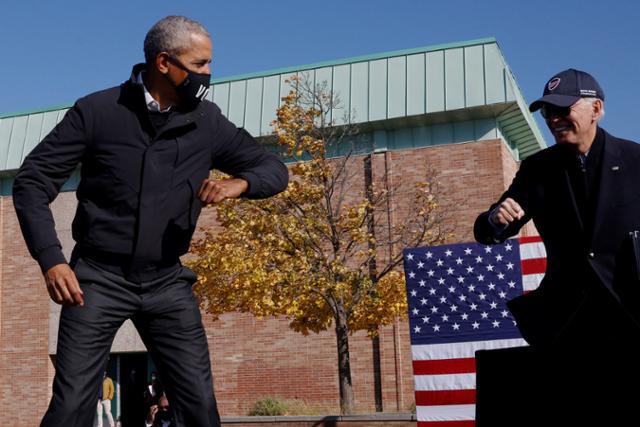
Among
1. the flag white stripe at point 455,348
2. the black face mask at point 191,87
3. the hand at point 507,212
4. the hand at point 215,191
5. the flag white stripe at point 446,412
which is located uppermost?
the black face mask at point 191,87

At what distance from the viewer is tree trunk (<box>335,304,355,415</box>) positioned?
1805cm

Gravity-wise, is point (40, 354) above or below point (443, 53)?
below

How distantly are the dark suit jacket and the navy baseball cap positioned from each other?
20 centimetres

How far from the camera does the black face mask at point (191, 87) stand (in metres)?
3.52

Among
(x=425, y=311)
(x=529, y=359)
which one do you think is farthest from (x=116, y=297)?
(x=425, y=311)

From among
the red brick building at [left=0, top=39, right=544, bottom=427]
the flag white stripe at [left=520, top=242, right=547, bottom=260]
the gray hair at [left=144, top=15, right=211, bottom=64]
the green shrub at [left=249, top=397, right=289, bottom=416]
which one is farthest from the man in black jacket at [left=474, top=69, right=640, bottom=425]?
the green shrub at [left=249, top=397, right=289, bottom=416]

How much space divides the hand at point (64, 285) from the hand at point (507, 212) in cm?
166

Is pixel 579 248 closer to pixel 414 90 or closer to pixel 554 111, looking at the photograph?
pixel 554 111

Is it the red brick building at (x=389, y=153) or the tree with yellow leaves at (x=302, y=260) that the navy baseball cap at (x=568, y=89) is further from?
the red brick building at (x=389, y=153)

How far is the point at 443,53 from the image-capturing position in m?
25.5

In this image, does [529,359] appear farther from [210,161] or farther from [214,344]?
[214,344]

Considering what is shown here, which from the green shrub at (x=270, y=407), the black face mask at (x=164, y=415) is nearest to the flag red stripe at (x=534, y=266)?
the black face mask at (x=164, y=415)

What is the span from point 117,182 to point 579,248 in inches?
71.7

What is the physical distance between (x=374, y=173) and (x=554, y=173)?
22.2 m
